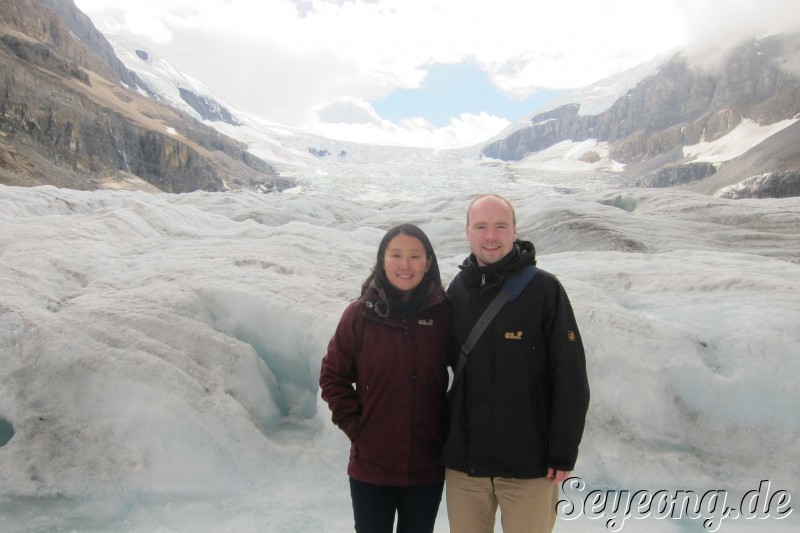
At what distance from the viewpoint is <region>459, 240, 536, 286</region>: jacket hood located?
8.43ft

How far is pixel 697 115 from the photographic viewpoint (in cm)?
12150

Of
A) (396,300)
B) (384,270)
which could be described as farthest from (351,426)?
(384,270)

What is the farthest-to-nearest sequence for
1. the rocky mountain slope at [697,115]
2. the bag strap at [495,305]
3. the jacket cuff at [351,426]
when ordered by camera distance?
1. the rocky mountain slope at [697,115]
2. the jacket cuff at [351,426]
3. the bag strap at [495,305]

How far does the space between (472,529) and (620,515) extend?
2.05 m

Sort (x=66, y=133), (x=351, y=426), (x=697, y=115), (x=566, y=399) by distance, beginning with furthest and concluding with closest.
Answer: (x=697, y=115) → (x=66, y=133) → (x=351, y=426) → (x=566, y=399)

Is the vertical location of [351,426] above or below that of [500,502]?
above

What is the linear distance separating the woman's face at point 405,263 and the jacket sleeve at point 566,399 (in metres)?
0.76

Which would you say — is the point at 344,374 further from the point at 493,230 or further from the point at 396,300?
the point at 493,230

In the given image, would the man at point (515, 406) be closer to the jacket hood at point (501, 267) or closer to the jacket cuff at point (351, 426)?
the jacket hood at point (501, 267)

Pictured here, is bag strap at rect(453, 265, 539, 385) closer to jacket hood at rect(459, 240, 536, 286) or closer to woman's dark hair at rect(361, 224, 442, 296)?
jacket hood at rect(459, 240, 536, 286)

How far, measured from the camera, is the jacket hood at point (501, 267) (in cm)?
257

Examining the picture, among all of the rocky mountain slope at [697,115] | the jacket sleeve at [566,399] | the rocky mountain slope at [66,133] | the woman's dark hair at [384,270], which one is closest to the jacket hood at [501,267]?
the woman's dark hair at [384,270]

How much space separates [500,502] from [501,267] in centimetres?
117

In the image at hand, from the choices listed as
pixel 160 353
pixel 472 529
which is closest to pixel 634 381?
pixel 472 529
